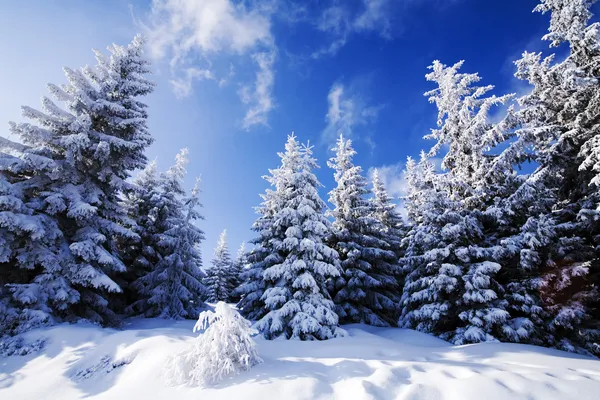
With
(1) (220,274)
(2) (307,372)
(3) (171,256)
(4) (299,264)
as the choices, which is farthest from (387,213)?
(1) (220,274)

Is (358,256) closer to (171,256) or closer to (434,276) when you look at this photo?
(434,276)

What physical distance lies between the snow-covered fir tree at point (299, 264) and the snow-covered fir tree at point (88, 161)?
6152 millimetres

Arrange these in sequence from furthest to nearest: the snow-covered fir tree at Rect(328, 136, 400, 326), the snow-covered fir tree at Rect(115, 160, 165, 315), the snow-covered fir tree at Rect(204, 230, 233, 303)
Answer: the snow-covered fir tree at Rect(204, 230, 233, 303) → the snow-covered fir tree at Rect(115, 160, 165, 315) → the snow-covered fir tree at Rect(328, 136, 400, 326)

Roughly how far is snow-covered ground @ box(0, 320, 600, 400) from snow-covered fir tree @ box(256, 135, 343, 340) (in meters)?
2.57

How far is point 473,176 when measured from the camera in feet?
41.2

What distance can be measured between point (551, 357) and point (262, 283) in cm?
1191

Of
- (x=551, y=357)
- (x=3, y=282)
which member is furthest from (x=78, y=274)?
(x=551, y=357)

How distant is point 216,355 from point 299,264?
23.3 feet

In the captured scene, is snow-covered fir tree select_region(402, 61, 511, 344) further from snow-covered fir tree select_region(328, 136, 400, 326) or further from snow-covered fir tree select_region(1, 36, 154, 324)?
snow-covered fir tree select_region(1, 36, 154, 324)

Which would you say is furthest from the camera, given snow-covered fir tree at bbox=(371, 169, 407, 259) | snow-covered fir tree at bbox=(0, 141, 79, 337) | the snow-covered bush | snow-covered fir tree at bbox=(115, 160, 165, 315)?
snow-covered fir tree at bbox=(371, 169, 407, 259)

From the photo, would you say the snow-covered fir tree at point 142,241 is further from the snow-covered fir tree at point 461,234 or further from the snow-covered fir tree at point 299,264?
the snow-covered fir tree at point 461,234

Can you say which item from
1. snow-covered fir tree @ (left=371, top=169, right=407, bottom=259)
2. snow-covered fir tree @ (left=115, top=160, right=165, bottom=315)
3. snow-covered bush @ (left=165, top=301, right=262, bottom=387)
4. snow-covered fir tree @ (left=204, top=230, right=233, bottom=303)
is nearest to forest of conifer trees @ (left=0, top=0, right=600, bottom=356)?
snow-covered fir tree @ (left=115, top=160, right=165, bottom=315)

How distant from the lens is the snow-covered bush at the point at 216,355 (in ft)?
17.1

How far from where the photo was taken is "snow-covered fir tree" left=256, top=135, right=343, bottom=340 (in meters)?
11.2
